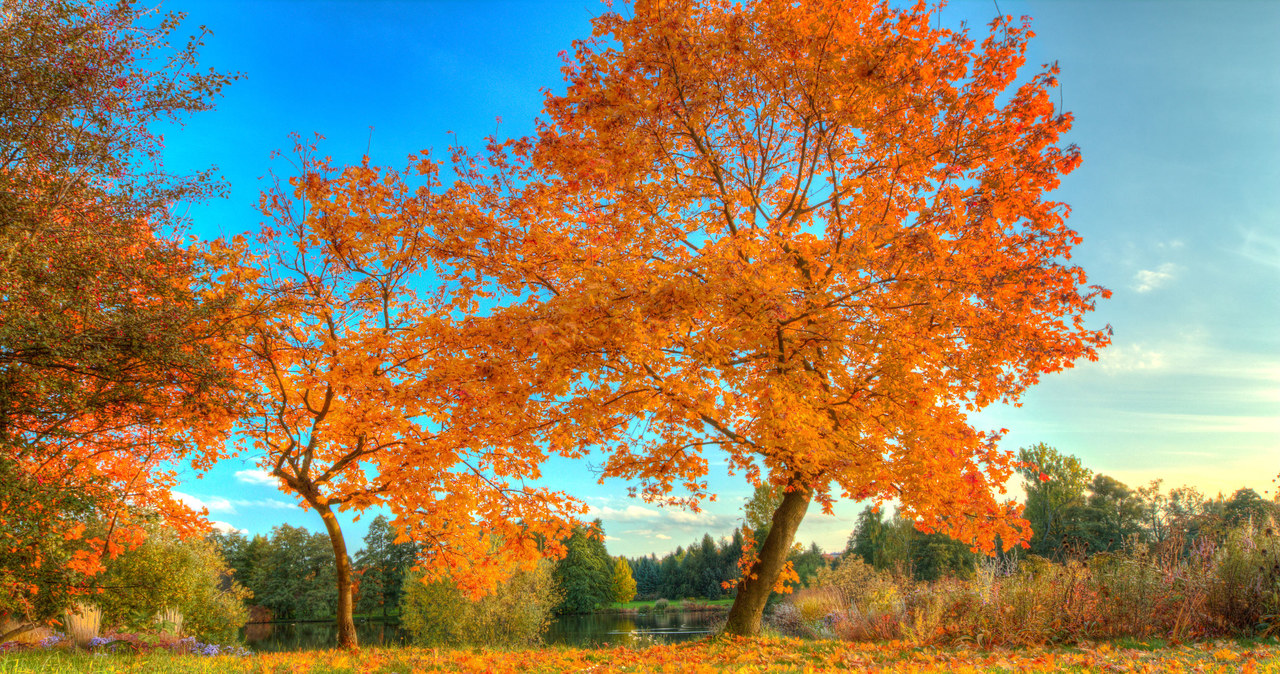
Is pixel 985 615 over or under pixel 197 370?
under

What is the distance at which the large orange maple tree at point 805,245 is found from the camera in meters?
6.32

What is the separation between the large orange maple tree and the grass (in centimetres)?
192

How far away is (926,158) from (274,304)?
31.3 feet

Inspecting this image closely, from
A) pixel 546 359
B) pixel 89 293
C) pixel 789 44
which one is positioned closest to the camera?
pixel 546 359

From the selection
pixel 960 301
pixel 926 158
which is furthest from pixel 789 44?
pixel 960 301

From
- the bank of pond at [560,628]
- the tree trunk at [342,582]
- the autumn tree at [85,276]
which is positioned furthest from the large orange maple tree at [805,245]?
the bank of pond at [560,628]

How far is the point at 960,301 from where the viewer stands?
752 cm

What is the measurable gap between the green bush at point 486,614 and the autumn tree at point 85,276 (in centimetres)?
1623

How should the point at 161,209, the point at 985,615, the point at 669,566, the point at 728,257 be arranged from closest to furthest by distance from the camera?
1. the point at 728,257
2. the point at 161,209
3. the point at 985,615
4. the point at 669,566

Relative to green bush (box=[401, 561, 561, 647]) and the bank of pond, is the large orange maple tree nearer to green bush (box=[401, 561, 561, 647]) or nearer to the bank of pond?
green bush (box=[401, 561, 561, 647])

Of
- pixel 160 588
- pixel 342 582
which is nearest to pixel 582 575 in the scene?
pixel 160 588

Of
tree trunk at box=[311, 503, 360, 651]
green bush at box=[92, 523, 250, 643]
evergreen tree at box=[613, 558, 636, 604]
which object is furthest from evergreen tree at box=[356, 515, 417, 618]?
tree trunk at box=[311, 503, 360, 651]

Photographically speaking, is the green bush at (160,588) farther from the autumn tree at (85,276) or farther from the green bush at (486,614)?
the green bush at (486,614)

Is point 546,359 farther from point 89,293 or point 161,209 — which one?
point 161,209
